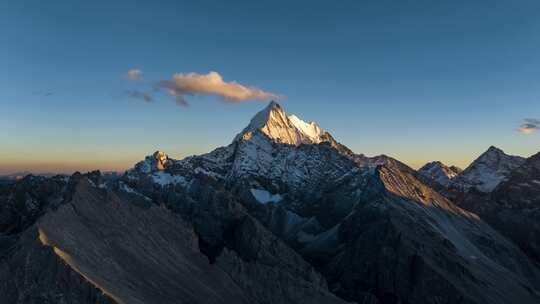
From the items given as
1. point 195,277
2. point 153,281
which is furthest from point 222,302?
point 153,281

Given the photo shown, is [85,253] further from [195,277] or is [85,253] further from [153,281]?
[195,277]

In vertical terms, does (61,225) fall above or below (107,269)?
above

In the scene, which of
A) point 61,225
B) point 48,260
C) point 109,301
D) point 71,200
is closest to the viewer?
point 109,301

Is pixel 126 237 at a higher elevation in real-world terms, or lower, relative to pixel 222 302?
higher

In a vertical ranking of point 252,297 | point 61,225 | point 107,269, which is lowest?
point 252,297

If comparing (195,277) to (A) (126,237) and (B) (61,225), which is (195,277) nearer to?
(A) (126,237)

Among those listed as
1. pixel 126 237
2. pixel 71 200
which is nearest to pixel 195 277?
pixel 126 237

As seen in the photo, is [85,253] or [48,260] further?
[85,253]

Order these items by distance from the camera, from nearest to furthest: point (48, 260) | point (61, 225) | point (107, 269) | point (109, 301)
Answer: point (109, 301)
point (48, 260)
point (107, 269)
point (61, 225)

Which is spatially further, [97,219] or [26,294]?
[97,219]
